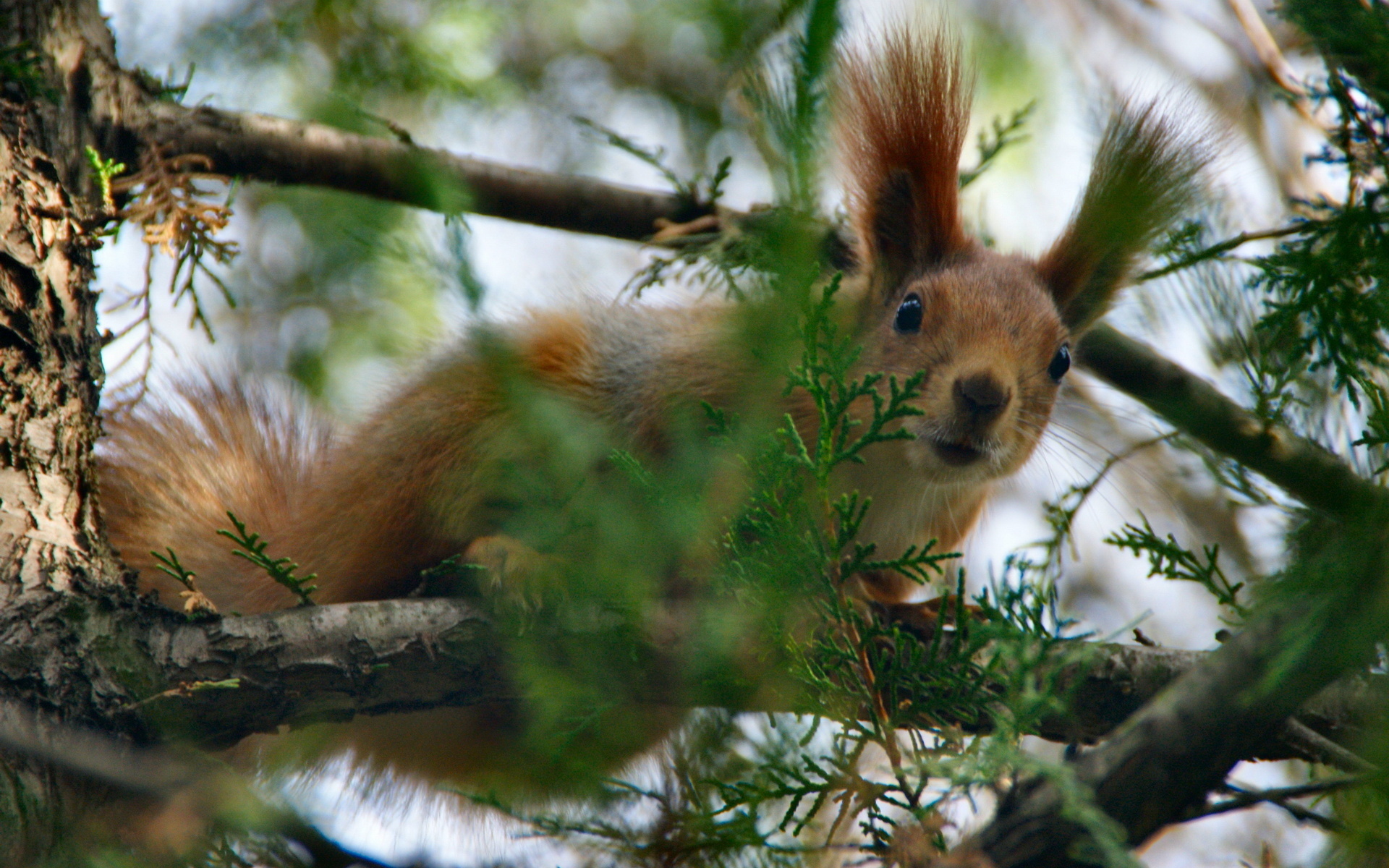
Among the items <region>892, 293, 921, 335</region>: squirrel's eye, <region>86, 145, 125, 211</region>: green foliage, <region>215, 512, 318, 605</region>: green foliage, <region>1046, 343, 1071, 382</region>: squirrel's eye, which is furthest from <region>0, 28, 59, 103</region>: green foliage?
<region>1046, 343, 1071, 382</region>: squirrel's eye

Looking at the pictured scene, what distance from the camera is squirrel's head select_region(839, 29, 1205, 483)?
268 centimetres

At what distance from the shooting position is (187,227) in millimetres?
2592

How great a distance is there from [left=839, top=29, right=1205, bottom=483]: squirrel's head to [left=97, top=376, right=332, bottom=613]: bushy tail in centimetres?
201

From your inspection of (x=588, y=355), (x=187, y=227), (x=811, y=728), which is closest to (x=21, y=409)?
(x=187, y=227)

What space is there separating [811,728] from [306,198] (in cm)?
398

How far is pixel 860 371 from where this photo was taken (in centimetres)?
298

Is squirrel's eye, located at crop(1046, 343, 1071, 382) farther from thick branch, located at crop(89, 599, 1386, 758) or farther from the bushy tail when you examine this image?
the bushy tail

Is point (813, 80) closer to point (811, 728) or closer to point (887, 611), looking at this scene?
point (811, 728)

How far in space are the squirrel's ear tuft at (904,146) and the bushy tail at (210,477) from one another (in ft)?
6.85

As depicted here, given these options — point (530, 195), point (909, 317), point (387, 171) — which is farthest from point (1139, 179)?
point (387, 171)

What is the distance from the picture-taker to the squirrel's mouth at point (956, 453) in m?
2.66

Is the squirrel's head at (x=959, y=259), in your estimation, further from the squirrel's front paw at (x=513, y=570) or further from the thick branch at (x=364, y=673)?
the squirrel's front paw at (x=513, y=570)

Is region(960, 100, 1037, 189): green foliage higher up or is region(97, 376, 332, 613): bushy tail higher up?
region(960, 100, 1037, 189): green foliage

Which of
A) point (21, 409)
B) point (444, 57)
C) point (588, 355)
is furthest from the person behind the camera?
point (444, 57)
